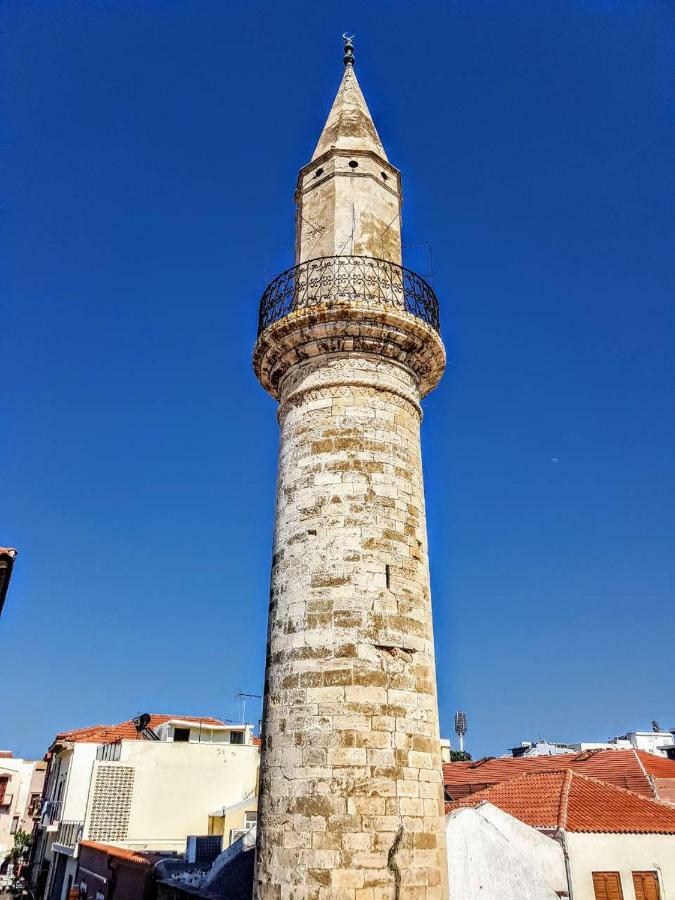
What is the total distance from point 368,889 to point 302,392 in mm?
5112

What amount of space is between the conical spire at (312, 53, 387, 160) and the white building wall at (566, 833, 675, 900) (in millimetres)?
11795

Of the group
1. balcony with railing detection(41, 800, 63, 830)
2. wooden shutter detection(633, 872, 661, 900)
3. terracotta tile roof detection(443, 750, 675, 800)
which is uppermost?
terracotta tile roof detection(443, 750, 675, 800)

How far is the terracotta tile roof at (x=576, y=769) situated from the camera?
688 inches

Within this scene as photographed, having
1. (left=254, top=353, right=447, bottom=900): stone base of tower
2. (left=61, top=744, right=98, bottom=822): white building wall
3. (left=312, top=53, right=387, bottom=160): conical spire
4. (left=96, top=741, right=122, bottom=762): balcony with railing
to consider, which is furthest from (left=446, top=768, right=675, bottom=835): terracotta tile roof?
(left=61, top=744, right=98, bottom=822): white building wall

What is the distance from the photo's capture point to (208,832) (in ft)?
65.3

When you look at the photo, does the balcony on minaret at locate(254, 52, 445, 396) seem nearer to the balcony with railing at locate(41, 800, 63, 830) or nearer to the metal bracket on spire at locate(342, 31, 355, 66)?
the metal bracket on spire at locate(342, 31, 355, 66)

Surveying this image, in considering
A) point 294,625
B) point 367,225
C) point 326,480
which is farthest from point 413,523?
point 367,225

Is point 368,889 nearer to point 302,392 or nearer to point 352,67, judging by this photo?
point 302,392

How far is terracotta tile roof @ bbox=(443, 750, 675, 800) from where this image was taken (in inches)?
688

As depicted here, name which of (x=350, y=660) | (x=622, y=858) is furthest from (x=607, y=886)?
(x=350, y=660)

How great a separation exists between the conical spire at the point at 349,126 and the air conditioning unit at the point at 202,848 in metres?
13.2

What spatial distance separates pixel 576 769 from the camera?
18406 mm

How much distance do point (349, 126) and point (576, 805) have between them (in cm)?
1280

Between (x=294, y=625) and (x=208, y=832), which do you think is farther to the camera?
(x=208, y=832)
